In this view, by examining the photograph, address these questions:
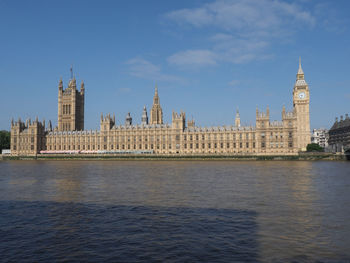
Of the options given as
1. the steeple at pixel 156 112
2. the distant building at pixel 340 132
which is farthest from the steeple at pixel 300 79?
the steeple at pixel 156 112

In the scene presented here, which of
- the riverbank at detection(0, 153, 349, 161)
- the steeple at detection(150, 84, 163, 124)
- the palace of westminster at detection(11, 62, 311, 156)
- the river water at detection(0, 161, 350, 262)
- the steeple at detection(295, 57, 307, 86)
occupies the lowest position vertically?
the river water at detection(0, 161, 350, 262)

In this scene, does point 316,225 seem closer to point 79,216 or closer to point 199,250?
point 199,250

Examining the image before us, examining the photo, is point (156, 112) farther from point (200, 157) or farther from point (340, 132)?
point (340, 132)

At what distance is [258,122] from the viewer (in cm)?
11981

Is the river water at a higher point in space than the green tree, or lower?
lower

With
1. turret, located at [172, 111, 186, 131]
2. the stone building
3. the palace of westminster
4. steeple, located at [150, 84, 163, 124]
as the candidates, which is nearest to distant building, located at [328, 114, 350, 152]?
the palace of westminster

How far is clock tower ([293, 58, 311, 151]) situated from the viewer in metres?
132

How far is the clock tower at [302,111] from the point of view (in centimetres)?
13188

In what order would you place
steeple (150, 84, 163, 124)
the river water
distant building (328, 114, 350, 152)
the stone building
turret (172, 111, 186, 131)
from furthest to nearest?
the stone building → steeple (150, 84, 163, 124) → distant building (328, 114, 350, 152) → turret (172, 111, 186, 131) → the river water

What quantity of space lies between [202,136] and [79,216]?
107 metres

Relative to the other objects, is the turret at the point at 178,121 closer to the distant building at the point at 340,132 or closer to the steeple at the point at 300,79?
the steeple at the point at 300,79

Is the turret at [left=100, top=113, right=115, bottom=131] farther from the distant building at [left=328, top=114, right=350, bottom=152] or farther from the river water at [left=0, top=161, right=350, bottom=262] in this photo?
the river water at [left=0, top=161, right=350, bottom=262]

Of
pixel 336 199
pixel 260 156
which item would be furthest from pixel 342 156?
pixel 336 199

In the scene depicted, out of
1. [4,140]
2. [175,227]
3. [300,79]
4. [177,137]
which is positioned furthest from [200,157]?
[175,227]
